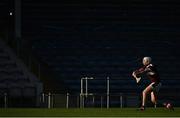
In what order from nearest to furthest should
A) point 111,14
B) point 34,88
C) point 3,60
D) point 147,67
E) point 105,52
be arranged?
1. point 147,67
2. point 34,88
3. point 3,60
4. point 105,52
5. point 111,14

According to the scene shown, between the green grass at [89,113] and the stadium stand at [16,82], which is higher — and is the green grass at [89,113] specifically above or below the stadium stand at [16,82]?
below

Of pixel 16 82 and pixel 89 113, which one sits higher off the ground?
pixel 16 82

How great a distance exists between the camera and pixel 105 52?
2866 centimetres

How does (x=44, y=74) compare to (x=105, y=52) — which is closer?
(x=44, y=74)

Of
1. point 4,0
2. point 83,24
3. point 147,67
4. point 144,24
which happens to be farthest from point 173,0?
point 147,67

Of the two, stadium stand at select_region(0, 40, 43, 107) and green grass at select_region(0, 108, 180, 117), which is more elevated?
stadium stand at select_region(0, 40, 43, 107)

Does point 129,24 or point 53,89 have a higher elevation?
point 129,24

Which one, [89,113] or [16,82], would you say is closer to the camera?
[89,113]

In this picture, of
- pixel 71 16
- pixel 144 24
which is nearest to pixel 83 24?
pixel 71 16

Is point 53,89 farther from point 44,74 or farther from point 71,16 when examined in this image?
point 71,16

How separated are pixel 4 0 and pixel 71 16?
298cm

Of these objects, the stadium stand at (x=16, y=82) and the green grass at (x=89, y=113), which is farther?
the stadium stand at (x=16, y=82)

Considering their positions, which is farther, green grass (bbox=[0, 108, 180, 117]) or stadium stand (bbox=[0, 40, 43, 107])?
stadium stand (bbox=[0, 40, 43, 107])

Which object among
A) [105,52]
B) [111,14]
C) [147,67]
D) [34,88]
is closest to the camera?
[147,67]
